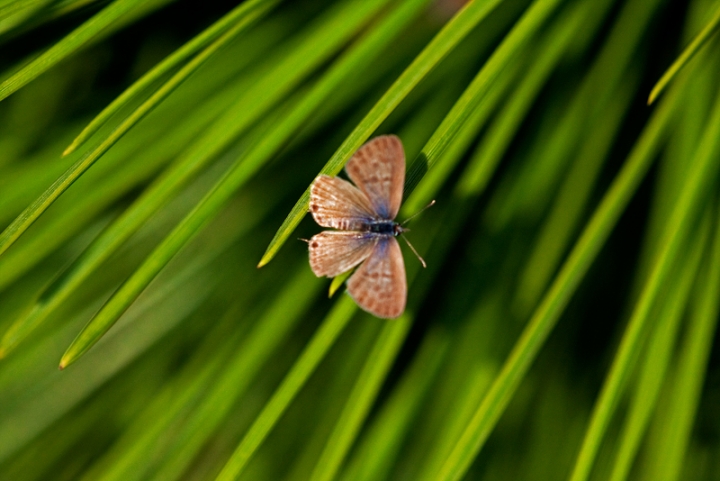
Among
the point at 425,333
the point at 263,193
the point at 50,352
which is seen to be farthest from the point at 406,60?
the point at 50,352

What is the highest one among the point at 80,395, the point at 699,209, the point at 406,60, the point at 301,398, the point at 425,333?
the point at 406,60

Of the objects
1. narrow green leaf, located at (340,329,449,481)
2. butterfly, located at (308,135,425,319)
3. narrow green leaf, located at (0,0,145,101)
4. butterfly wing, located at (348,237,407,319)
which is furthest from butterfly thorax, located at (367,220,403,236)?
narrow green leaf, located at (0,0,145,101)

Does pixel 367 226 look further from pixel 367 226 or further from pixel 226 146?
pixel 226 146

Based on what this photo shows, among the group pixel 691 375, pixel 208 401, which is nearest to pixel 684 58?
pixel 691 375

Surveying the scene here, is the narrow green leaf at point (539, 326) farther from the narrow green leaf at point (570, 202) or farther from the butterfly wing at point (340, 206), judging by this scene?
the butterfly wing at point (340, 206)

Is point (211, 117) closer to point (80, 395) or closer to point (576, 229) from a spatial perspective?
point (80, 395)

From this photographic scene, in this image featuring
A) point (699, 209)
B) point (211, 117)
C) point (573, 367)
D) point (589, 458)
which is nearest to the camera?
point (589, 458)

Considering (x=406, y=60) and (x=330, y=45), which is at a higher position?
(x=406, y=60)
